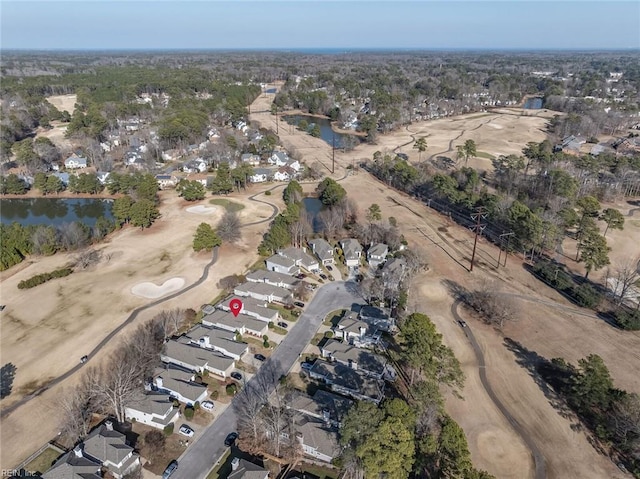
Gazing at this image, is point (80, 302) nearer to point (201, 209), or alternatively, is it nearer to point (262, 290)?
point (262, 290)

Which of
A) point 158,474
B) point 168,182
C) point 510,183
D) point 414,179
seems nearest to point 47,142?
point 168,182

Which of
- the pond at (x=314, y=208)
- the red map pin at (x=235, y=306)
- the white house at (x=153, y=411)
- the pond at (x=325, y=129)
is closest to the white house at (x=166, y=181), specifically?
the pond at (x=314, y=208)

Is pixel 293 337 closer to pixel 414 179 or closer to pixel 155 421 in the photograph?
pixel 155 421

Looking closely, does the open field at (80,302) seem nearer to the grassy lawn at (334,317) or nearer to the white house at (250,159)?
the grassy lawn at (334,317)

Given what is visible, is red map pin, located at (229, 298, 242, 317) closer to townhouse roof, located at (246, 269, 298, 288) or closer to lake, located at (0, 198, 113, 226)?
townhouse roof, located at (246, 269, 298, 288)

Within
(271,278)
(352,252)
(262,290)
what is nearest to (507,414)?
(262,290)

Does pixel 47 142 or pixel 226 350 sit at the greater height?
pixel 47 142
